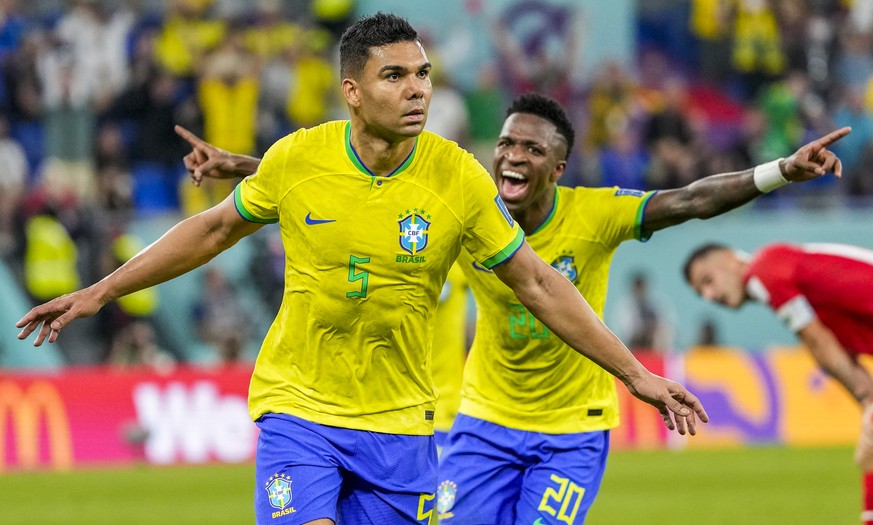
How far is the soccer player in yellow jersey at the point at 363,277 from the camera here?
560cm

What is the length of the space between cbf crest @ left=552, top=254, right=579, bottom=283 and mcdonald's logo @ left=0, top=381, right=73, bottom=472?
1030cm

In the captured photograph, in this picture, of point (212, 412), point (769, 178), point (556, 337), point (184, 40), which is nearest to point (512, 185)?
point (556, 337)

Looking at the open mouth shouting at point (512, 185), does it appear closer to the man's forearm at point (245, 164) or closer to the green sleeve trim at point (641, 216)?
the green sleeve trim at point (641, 216)

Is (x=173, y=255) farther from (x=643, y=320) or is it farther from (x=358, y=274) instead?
(x=643, y=320)

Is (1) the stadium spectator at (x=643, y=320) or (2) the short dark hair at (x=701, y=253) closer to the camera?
(2) the short dark hair at (x=701, y=253)

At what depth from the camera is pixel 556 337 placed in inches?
277

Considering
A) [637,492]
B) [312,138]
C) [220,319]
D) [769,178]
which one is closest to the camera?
[312,138]

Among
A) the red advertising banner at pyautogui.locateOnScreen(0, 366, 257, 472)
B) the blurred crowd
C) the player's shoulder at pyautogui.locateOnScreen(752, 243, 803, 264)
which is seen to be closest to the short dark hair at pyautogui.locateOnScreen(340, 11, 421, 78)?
the player's shoulder at pyautogui.locateOnScreen(752, 243, 803, 264)

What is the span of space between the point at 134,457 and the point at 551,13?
9.43m

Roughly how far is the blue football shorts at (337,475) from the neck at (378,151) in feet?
3.50

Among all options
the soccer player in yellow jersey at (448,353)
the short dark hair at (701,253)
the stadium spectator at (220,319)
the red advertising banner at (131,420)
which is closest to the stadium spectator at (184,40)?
the stadium spectator at (220,319)

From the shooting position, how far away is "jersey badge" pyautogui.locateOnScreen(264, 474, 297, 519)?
554 cm

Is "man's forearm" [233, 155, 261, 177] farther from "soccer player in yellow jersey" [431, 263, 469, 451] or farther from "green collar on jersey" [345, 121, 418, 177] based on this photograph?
"soccer player in yellow jersey" [431, 263, 469, 451]

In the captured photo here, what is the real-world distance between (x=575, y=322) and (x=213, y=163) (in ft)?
7.61
